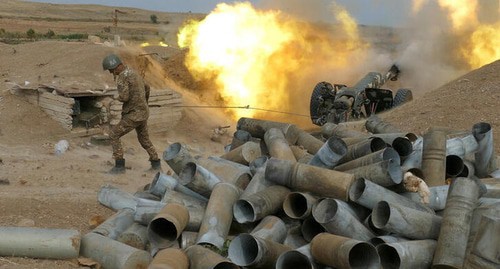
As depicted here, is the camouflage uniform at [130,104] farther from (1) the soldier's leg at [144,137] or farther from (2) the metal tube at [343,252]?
(2) the metal tube at [343,252]

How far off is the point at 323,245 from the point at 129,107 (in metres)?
5.86

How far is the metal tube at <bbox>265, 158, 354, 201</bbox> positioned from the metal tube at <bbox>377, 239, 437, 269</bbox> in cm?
73

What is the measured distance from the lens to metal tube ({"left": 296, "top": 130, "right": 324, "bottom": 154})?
7.28 metres

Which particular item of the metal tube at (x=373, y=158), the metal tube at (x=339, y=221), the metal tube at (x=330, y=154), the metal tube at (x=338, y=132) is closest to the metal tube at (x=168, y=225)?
the metal tube at (x=339, y=221)

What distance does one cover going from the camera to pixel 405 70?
1992 cm

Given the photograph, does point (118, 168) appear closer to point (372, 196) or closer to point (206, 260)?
point (206, 260)

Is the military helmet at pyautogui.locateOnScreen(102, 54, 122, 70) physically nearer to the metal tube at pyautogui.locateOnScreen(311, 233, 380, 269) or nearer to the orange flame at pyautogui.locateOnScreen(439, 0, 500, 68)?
the metal tube at pyautogui.locateOnScreen(311, 233, 380, 269)

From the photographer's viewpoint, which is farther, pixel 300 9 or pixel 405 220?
pixel 300 9

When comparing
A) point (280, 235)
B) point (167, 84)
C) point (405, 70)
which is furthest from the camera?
point (405, 70)

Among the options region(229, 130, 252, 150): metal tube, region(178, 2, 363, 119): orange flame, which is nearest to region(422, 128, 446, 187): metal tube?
region(229, 130, 252, 150): metal tube

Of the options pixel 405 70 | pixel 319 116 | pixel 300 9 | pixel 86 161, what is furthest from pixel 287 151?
pixel 300 9

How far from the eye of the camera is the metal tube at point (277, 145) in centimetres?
673

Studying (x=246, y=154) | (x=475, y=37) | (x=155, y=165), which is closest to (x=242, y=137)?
(x=246, y=154)

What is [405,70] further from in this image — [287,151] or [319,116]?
[287,151]
